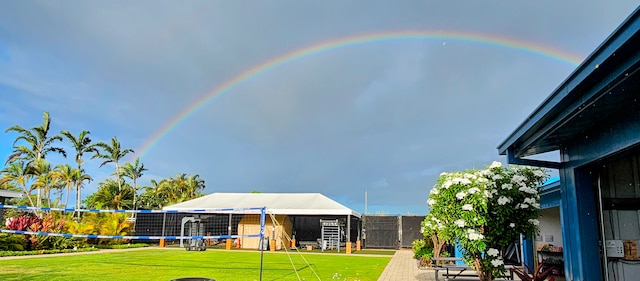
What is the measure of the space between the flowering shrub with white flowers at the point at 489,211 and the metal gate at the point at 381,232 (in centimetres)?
1980

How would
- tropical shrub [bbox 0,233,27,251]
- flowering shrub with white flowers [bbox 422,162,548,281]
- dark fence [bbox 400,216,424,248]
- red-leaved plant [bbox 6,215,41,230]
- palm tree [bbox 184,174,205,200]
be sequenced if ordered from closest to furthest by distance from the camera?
flowering shrub with white flowers [bbox 422,162,548,281] < tropical shrub [bbox 0,233,27,251] < red-leaved plant [bbox 6,215,41,230] < dark fence [bbox 400,216,424,248] < palm tree [bbox 184,174,205,200]

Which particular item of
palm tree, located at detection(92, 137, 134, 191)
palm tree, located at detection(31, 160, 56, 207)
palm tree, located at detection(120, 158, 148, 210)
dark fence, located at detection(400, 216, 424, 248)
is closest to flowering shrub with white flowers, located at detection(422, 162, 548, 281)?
dark fence, located at detection(400, 216, 424, 248)

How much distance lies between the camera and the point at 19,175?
87.6 feet

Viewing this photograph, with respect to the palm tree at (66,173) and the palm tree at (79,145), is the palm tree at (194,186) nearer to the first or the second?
the palm tree at (79,145)

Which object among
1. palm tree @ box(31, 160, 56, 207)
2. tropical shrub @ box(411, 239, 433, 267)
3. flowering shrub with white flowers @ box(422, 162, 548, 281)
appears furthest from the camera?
palm tree @ box(31, 160, 56, 207)

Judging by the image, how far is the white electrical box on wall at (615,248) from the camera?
21.9ft

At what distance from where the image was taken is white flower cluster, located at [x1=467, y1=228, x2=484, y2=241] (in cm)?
719

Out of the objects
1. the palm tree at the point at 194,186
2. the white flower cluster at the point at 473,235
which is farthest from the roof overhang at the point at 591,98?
the palm tree at the point at 194,186

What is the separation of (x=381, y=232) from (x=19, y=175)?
22563 millimetres

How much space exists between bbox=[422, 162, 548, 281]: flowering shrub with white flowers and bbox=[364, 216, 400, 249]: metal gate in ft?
65.0

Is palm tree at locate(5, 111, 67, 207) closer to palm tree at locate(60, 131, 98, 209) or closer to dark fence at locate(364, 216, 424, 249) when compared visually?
palm tree at locate(60, 131, 98, 209)

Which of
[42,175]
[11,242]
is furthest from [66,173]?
[11,242]

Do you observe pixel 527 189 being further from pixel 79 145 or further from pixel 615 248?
pixel 79 145

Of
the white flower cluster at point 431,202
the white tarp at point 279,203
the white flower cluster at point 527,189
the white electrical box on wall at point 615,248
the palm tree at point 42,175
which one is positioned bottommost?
the white electrical box on wall at point 615,248
